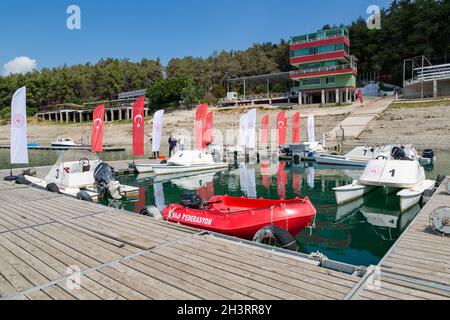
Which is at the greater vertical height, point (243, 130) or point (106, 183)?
point (243, 130)

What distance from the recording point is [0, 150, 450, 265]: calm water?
9.21m

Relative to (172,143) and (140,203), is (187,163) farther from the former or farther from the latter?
(140,203)

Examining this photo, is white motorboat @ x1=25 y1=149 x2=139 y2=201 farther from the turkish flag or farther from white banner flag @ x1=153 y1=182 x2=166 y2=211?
white banner flag @ x1=153 y1=182 x2=166 y2=211

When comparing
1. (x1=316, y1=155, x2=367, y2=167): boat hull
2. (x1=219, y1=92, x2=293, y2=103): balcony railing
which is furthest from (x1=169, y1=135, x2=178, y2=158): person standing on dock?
(x1=219, y1=92, x2=293, y2=103): balcony railing

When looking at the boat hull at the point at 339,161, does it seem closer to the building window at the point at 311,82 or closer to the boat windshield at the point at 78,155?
the boat windshield at the point at 78,155

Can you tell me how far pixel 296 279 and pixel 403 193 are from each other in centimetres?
915

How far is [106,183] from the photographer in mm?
13719

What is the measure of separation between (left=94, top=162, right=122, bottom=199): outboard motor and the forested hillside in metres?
53.8

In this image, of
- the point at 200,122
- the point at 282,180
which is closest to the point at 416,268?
the point at 282,180

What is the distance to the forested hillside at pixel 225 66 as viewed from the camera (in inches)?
2450

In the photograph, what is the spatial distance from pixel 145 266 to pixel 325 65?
56.8 metres

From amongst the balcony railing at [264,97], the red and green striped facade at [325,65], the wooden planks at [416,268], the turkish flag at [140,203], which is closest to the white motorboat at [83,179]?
the turkish flag at [140,203]

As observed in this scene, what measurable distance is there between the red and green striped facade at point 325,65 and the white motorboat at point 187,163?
38.5 meters
